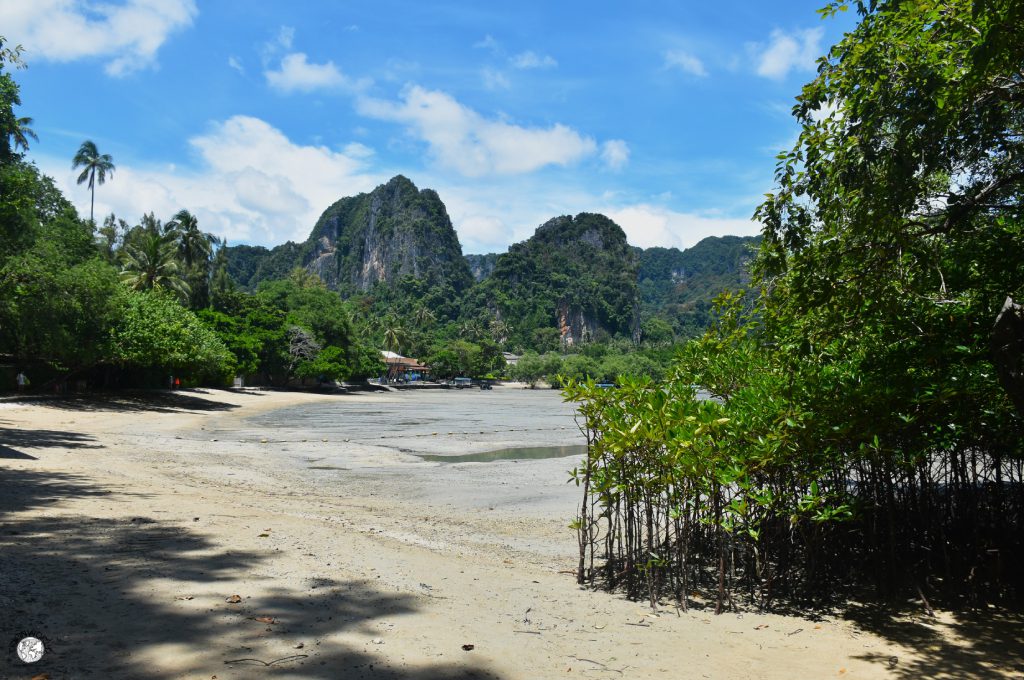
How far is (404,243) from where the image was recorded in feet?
572

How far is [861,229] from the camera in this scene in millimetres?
4910

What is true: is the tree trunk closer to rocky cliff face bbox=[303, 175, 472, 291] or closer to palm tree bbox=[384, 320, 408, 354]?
palm tree bbox=[384, 320, 408, 354]

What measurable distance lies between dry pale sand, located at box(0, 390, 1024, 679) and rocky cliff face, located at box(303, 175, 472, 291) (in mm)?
163665

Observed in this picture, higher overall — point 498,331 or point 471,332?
point 498,331

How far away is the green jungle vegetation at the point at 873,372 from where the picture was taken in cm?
476

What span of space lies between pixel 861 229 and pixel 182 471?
1332cm

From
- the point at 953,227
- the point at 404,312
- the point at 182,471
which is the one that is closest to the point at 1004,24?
the point at 953,227

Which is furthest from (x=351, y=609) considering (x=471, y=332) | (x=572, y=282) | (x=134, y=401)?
(x=572, y=282)

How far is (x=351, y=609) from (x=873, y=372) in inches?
182

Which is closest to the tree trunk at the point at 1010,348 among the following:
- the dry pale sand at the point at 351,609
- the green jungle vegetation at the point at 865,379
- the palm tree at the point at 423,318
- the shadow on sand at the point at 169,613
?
the green jungle vegetation at the point at 865,379

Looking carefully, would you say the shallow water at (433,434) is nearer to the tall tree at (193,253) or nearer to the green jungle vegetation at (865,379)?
the green jungle vegetation at (865,379)

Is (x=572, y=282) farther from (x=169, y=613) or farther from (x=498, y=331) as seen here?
(x=169, y=613)

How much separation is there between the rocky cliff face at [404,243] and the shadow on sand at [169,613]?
546 feet

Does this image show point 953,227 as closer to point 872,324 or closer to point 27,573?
point 872,324
